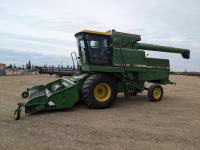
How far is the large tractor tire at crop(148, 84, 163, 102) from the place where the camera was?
11.8 m

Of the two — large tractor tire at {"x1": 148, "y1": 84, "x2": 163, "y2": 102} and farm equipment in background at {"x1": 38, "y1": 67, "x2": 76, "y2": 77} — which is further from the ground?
farm equipment in background at {"x1": 38, "y1": 67, "x2": 76, "y2": 77}

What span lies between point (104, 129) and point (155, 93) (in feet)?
18.8

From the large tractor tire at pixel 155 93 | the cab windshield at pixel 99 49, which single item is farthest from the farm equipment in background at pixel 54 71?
the large tractor tire at pixel 155 93

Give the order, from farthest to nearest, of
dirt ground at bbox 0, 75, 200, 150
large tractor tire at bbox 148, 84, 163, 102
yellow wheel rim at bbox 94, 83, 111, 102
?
large tractor tire at bbox 148, 84, 163, 102
yellow wheel rim at bbox 94, 83, 111, 102
dirt ground at bbox 0, 75, 200, 150

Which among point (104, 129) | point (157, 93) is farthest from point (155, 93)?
point (104, 129)

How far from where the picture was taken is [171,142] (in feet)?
19.1

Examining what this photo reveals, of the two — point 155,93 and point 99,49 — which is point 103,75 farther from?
point 155,93

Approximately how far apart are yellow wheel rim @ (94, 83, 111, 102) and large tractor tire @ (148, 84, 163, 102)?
8.08ft

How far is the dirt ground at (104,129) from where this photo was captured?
18.5 ft

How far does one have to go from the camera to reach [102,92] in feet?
33.5

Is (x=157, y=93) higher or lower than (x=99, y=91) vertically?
lower

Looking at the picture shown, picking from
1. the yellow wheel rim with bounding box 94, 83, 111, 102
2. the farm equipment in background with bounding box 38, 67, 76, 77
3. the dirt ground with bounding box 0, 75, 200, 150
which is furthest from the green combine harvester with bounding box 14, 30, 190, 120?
the farm equipment in background with bounding box 38, 67, 76, 77

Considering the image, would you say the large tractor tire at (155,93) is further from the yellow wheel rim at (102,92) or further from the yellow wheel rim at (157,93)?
the yellow wheel rim at (102,92)

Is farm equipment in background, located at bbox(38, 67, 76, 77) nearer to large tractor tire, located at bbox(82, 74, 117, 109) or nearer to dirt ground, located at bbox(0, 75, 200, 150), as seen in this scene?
large tractor tire, located at bbox(82, 74, 117, 109)
